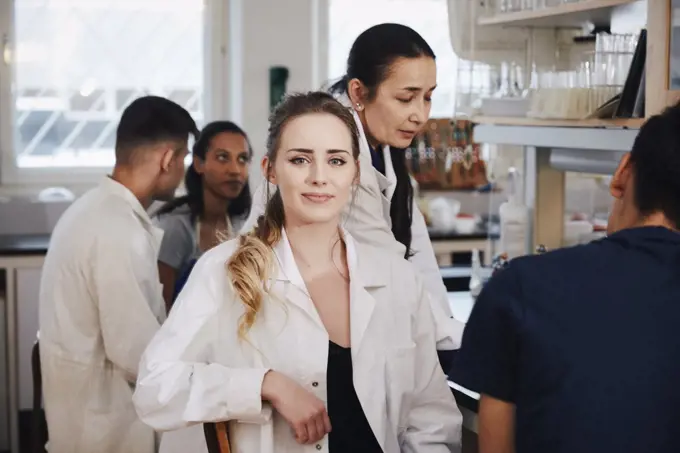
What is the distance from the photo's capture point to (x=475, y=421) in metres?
1.90

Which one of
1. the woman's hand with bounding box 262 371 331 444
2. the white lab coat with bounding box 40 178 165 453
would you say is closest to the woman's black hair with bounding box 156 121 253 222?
the white lab coat with bounding box 40 178 165 453

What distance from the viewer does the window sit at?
16.7 ft

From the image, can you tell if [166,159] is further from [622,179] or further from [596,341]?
[596,341]

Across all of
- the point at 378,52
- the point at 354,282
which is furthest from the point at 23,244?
the point at 354,282

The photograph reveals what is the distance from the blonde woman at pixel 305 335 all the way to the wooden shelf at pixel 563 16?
0.87 metres

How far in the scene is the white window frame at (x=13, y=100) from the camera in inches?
181

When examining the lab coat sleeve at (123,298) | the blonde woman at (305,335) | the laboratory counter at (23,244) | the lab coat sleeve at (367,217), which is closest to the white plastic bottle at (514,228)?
the lab coat sleeve at (367,217)

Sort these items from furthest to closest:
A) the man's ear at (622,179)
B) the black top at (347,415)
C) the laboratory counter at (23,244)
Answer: the laboratory counter at (23,244) < the black top at (347,415) < the man's ear at (622,179)

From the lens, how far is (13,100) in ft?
15.3

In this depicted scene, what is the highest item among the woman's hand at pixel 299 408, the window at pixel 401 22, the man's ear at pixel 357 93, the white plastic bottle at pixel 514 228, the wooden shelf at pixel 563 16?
the window at pixel 401 22

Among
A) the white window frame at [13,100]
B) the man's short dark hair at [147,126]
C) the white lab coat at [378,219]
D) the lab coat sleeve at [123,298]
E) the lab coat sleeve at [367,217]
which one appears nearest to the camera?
the white lab coat at [378,219]

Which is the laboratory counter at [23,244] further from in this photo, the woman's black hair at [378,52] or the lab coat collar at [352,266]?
the lab coat collar at [352,266]

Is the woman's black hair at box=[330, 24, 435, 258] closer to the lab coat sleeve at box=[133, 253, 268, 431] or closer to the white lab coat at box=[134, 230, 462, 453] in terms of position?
the white lab coat at box=[134, 230, 462, 453]

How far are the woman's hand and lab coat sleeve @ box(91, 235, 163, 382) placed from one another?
801 millimetres
